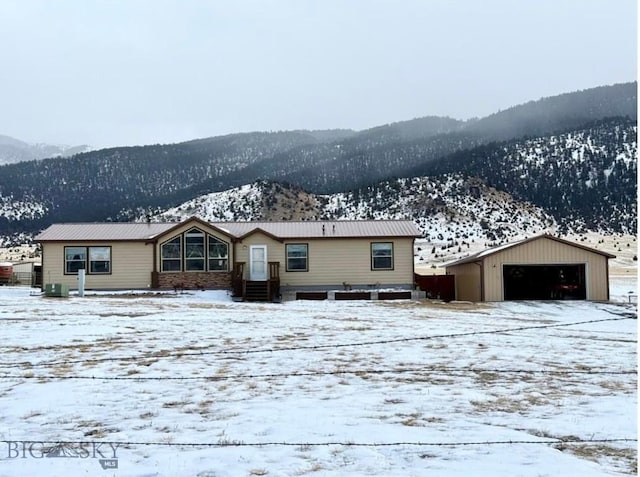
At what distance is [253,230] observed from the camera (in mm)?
26219

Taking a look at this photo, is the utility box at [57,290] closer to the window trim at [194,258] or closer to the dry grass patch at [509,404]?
the window trim at [194,258]

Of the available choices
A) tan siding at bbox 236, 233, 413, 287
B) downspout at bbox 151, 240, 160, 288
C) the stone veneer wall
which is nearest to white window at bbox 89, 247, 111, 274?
downspout at bbox 151, 240, 160, 288

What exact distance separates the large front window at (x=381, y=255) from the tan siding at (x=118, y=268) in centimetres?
952

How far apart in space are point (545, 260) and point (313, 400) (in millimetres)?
20769

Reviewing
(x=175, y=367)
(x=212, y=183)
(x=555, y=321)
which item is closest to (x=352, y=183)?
(x=212, y=183)

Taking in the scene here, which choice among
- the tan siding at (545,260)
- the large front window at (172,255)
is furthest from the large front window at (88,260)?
the tan siding at (545,260)

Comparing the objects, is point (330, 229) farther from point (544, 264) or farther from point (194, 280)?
point (544, 264)

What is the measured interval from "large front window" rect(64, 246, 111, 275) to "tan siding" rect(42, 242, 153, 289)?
6.5 inches

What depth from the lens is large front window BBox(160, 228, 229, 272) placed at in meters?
26.4

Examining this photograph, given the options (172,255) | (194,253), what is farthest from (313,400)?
(172,255)

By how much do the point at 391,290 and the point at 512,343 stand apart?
14.0 meters

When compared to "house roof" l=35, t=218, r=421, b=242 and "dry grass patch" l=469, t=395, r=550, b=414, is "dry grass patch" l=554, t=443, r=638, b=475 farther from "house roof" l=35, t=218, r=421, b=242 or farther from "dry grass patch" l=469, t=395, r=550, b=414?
"house roof" l=35, t=218, r=421, b=242

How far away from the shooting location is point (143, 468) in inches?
181

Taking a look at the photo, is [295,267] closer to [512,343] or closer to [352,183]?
[512,343]
